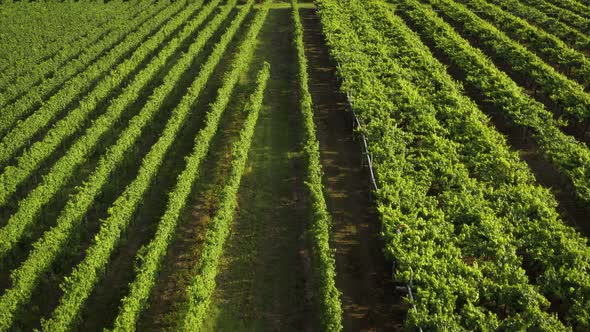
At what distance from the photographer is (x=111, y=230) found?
79.2ft

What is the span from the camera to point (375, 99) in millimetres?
35344

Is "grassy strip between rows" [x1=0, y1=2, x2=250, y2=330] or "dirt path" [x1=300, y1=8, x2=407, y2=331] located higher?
"grassy strip between rows" [x1=0, y1=2, x2=250, y2=330]

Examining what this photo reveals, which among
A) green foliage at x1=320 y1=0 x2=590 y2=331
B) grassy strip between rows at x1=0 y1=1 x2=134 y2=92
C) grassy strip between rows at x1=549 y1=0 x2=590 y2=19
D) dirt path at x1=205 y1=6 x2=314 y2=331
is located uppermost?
green foliage at x1=320 y1=0 x2=590 y2=331

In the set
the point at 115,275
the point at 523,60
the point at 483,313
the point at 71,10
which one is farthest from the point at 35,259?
the point at 71,10

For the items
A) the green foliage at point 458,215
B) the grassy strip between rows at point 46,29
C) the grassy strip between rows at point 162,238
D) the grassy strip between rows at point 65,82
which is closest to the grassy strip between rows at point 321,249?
the green foliage at point 458,215

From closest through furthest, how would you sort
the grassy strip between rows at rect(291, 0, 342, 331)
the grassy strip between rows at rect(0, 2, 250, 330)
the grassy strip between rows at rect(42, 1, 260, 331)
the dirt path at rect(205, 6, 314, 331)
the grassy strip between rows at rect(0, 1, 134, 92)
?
the grassy strip between rows at rect(291, 0, 342, 331) < the grassy strip between rows at rect(42, 1, 260, 331) < the grassy strip between rows at rect(0, 2, 250, 330) < the dirt path at rect(205, 6, 314, 331) < the grassy strip between rows at rect(0, 1, 134, 92)

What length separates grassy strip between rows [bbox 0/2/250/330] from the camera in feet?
69.1

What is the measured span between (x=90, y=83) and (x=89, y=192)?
1668cm

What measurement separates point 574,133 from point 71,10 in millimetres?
54356

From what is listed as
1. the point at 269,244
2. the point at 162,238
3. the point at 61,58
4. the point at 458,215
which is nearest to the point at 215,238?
the point at 162,238

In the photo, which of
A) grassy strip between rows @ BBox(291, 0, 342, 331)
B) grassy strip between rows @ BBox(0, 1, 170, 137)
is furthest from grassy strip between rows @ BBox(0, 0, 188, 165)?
grassy strip between rows @ BBox(291, 0, 342, 331)

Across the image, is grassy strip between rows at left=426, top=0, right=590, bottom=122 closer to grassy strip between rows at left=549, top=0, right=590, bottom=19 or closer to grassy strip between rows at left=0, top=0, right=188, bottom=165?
grassy strip between rows at left=549, top=0, right=590, bottom=19

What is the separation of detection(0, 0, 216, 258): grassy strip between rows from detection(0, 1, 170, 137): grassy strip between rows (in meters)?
3.95

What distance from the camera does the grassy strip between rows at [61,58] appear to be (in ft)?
131
